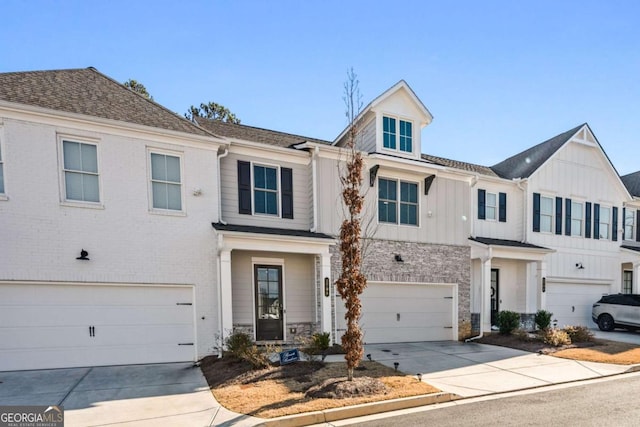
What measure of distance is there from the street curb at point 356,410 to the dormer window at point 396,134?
811 centimetres

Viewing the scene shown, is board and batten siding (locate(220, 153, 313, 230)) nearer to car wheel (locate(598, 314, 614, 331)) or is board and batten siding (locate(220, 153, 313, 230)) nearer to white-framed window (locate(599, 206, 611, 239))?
car wheel (locate(598, 314, 614, 331))

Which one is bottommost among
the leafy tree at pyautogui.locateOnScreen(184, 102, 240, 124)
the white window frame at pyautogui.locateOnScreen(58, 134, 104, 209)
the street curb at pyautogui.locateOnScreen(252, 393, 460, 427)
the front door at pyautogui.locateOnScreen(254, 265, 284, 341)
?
the street curb at pyautogui.locateOnScreen(252, 393, 460, 427)

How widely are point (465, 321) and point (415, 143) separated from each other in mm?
6701

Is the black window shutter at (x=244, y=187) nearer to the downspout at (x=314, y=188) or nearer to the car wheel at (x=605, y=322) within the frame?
the downspout at (x=314, y=188)

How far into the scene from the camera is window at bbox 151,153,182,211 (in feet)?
29.7

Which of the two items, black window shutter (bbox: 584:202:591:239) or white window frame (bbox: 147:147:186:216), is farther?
black window shutter (bbox: 584:202:591:239)

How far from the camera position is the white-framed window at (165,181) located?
29.6 ft

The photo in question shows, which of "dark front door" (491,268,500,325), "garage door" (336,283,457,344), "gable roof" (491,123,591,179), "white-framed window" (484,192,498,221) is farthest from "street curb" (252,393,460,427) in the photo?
"gable roof" (491,123,591,179)

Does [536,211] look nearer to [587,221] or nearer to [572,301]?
[587,221]

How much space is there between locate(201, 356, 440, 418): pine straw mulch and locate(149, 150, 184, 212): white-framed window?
13.9ft

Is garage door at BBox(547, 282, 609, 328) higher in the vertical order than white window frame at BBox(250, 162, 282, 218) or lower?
lower

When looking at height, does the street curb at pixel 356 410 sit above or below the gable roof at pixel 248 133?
below

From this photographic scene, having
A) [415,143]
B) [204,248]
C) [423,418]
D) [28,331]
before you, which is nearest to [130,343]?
[28,331]

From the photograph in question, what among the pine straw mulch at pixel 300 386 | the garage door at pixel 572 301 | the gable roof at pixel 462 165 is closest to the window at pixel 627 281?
the garage door at pixel 572 301
